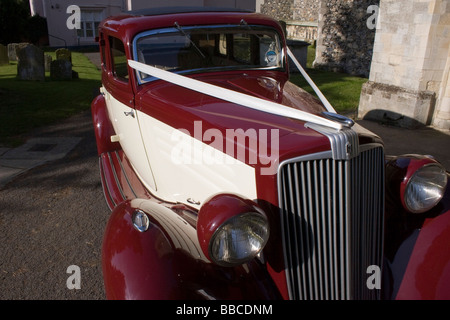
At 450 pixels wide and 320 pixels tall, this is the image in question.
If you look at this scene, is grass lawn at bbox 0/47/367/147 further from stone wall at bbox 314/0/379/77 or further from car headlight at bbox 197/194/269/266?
car headlight at bbox 197/194/269/266

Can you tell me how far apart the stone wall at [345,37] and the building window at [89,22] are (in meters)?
12.2

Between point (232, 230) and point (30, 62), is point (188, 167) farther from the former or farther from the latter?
point (30, 62)

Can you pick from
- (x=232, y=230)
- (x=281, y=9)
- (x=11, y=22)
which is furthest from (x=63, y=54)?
(x=281, y=9)

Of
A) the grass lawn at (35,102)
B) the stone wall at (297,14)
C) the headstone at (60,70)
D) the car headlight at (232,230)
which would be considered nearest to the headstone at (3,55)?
the grass lawn at (35,102)

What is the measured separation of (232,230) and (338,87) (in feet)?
30.7

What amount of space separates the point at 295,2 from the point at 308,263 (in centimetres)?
2495

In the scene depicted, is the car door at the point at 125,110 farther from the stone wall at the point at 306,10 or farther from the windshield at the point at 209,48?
the stone wall at the point at 306,10

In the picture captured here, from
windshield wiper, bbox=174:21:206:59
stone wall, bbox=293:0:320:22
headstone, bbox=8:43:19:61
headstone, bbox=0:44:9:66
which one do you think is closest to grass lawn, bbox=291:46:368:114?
windshield wiper, bbox=174:21:206:59

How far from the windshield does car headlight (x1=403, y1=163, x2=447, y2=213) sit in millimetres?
1594

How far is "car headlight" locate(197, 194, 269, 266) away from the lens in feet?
5.80

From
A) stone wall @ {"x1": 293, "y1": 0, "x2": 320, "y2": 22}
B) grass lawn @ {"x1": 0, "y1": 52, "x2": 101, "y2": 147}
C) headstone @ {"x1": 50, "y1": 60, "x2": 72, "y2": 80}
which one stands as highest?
stone wall @ {"x1": 293, "y1": 0, "x2": 320, "y2": 22}

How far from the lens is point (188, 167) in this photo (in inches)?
101
